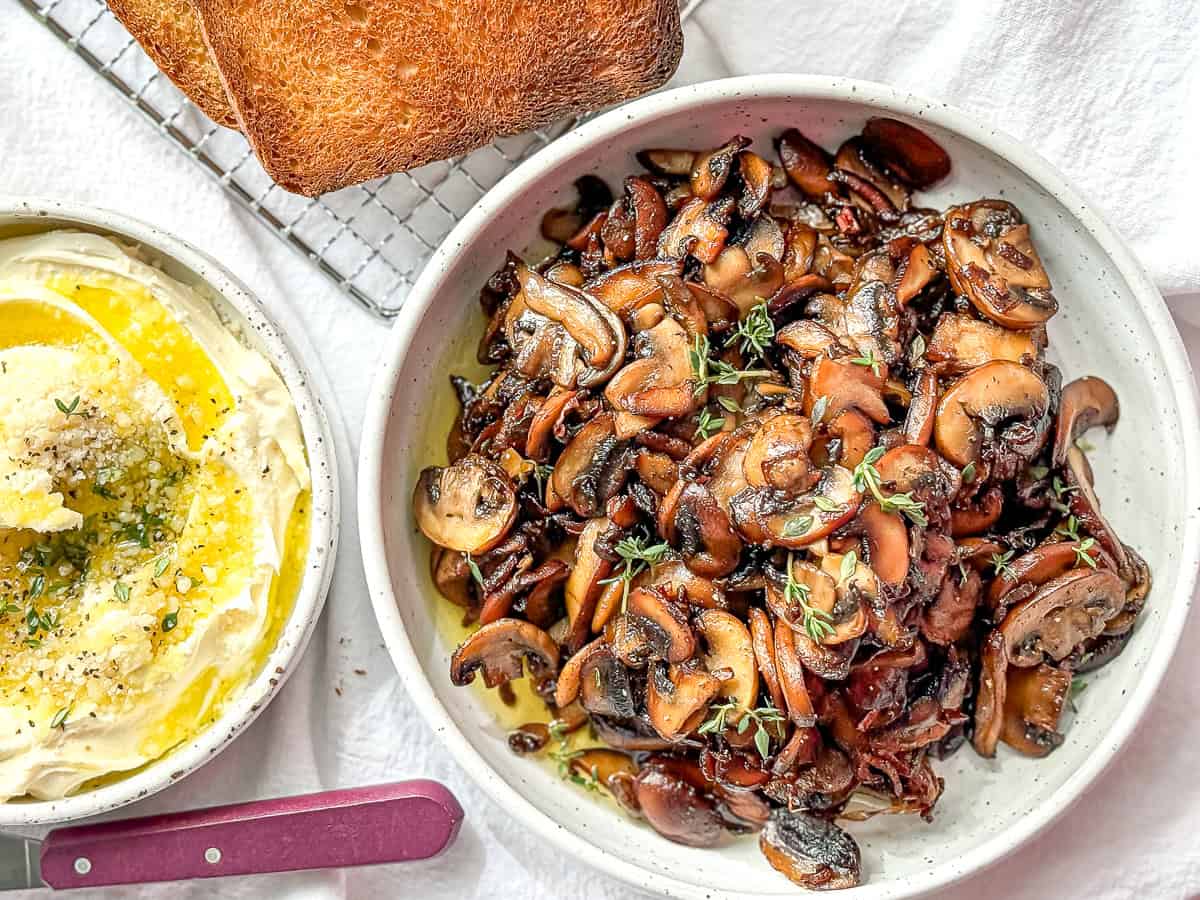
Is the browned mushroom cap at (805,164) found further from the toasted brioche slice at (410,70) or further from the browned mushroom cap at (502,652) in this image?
the browned mushroom cap at (502,652)

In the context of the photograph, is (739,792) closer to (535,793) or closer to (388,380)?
(535,793)

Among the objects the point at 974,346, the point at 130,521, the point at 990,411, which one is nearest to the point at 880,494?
the point at 990,411

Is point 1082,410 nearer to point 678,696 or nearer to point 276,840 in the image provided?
point 678,696

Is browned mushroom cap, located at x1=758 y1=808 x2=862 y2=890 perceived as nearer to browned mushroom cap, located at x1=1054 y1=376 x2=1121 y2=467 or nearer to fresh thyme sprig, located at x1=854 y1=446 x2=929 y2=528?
fresh thyme sprig, located at x1=854 y1=446 x2=929 y2=528

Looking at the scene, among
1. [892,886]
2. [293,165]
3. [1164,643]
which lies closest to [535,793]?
[892,886]

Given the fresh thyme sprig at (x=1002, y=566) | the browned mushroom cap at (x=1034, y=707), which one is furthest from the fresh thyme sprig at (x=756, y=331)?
the browned mushroom cap at (x=1034, y=707)

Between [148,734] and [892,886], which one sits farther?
[148,734]
